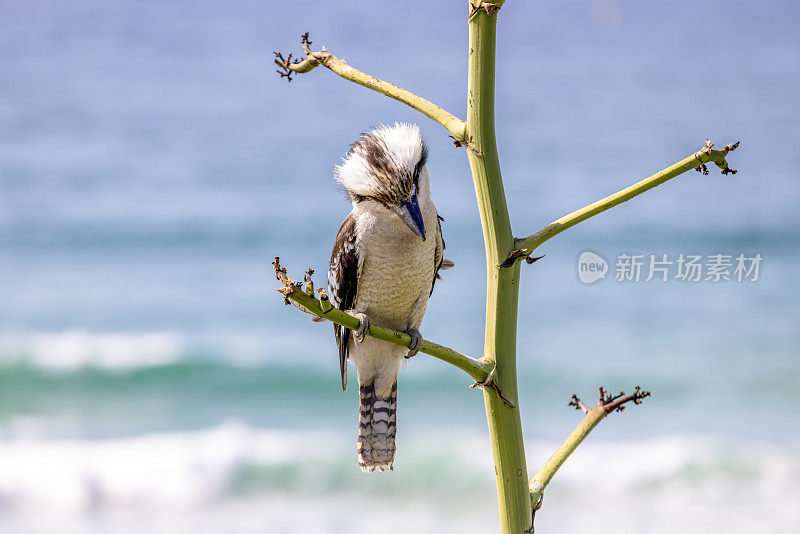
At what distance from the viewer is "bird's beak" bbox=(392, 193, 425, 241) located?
61.6 inches

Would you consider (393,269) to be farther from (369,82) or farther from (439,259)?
(369,82)

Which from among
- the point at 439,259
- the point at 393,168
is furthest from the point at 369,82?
the point at 439,259

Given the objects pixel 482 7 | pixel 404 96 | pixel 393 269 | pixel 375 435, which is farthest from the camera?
pixel 375 435

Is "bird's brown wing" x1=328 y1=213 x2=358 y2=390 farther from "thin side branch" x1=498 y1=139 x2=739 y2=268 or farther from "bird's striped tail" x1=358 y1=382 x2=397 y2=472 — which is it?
"thin side branch" x1=498 y1=139 x2=739 y2=268

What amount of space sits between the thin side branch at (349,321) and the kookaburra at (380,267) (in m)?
0.47

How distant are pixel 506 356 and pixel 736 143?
20.9 inches

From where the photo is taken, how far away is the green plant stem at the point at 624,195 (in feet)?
4.03

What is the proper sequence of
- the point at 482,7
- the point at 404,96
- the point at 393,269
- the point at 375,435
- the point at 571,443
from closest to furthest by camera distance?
the point at 482,7 < the point at 404,96 < the point at 571,443 < the point at 393,269 < the point at 375,435

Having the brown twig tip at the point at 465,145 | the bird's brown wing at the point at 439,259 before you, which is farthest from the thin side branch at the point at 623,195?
the bird's brown wing at the point at 439,259

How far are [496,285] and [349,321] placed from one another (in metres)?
0.25

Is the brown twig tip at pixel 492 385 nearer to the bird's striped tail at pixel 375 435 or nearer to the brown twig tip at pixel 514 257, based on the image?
the brown twig tip at pixel 514 257

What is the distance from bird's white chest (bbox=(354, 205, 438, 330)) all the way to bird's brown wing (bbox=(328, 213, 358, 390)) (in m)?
0.02

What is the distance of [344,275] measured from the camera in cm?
213

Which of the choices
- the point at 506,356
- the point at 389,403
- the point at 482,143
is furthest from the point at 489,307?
the point at 389,403
